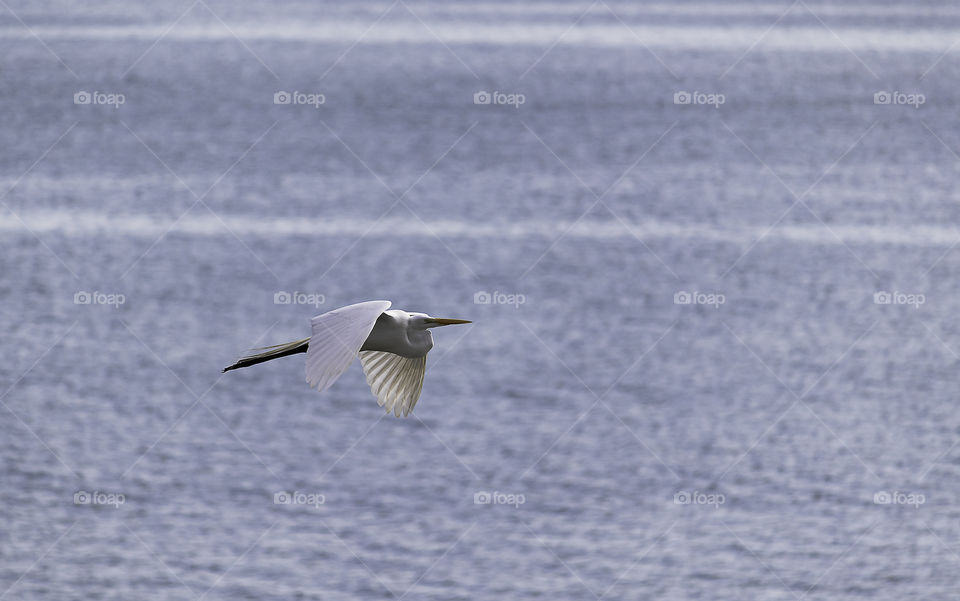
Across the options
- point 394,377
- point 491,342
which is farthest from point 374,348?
point 491,342

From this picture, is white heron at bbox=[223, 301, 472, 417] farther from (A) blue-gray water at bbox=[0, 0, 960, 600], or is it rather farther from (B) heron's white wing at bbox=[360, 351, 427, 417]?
(A) blue-gray water at bbox=[0, 0, 960, 600]

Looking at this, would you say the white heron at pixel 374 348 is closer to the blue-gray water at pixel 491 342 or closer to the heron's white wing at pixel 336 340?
the heron's white wing at pixel 336 340

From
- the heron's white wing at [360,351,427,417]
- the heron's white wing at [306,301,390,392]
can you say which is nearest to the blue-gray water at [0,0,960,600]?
the heron's white wing at [360,351,427,417]

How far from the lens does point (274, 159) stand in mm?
29250

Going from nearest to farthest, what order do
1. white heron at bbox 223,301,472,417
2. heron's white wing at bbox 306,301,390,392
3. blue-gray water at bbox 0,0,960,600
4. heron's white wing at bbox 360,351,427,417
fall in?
heron's white wing at bbox 306,301,390,392 < white heron at bbox 223,301,472,417 < heron's white wing at bbox 360,351,427,417 < blue-gray water at bbox 0,0,960,600

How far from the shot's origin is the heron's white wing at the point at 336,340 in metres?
8.21

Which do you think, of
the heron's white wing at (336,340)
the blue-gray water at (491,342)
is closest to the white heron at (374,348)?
the heron's white wing at (336,340)

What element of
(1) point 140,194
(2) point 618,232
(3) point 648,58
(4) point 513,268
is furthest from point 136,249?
(3) point 648,58

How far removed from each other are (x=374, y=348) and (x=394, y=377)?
70 cm

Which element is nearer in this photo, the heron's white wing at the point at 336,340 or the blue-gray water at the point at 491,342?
the heron's white wing at the point at 336,340

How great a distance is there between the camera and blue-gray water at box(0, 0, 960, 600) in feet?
46.5

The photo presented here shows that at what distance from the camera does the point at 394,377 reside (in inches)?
408

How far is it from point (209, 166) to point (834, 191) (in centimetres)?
1231

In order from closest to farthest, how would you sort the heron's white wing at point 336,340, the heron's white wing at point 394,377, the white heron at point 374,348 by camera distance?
the heron's white wing at point 336,340 < the white heron at point 374,348 < the heron's white wing at point 394,377
